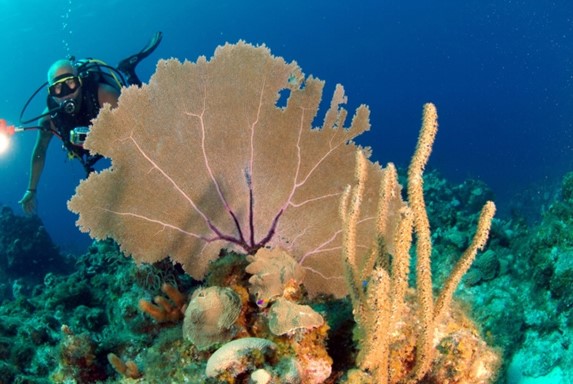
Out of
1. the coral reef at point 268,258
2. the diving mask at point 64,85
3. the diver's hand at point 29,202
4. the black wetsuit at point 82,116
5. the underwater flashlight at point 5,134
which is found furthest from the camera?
the diver's hand at point 29,202

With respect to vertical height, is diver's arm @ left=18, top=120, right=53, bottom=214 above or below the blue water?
below

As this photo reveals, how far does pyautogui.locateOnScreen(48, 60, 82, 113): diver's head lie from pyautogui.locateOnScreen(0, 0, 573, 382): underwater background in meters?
44.0

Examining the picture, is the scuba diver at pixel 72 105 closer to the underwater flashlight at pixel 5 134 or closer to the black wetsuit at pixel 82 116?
the black wetsuit at pixel 82 116

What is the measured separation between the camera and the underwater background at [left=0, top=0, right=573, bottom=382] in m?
55.6

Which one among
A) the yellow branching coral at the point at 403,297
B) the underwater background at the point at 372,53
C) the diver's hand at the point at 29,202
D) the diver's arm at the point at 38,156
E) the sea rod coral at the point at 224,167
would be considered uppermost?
the underwater background at the point at 372,53

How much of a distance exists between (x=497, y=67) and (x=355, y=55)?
31.9 meters

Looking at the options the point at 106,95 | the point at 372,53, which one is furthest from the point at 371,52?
the point at 106,95

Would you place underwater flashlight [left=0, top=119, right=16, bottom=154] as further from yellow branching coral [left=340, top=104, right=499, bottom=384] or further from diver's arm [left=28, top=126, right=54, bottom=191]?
yellow branching coral [left=340, top=104, right=499, bottom=384]

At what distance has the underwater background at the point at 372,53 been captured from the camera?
55.6 meters

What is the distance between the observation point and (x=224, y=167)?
159 inches

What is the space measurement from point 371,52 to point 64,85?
82206 millimetres

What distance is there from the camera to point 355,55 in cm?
8150

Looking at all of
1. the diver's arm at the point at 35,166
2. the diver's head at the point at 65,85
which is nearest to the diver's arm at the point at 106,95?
the diver's head at the point at 65,85

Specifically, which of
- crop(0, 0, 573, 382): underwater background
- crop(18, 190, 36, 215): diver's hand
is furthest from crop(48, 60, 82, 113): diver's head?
crop(0, 0, 573, 382): underwater background
